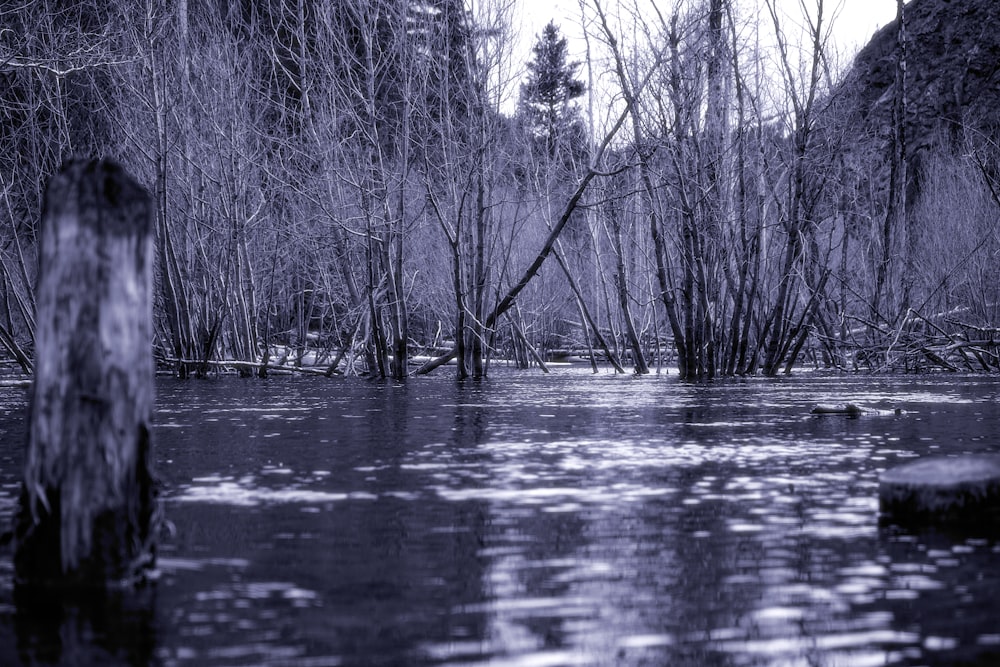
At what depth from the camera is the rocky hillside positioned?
48.3m

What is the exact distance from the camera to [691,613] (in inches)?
123

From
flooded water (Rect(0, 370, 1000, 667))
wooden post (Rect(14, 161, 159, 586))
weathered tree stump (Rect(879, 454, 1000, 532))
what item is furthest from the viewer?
weathered tree stump (Rect(879, 454, 1000, 532))

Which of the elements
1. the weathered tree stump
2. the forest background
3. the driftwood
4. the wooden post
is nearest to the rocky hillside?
the forest background

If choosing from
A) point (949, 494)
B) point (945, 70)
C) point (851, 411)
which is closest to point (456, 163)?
point (851, 411)

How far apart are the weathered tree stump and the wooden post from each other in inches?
106

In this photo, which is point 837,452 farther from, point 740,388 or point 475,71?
point 475,71

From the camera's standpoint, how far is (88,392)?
316 centimetres

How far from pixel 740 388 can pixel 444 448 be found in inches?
311

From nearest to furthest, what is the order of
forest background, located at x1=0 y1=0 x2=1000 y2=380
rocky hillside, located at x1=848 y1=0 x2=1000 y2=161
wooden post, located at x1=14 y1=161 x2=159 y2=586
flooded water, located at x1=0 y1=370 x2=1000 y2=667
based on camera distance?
flooded water, located at x1=0 y1=370 x2=1000 y2=667 → wooden post, located at x1=14 y1=161 x2=159 y2=586 → forest background, located at x1=0 y1=0 x2=1000 y2=380 → rocky hillside, located at x1=848 y1=0 x2=1000 y2=161

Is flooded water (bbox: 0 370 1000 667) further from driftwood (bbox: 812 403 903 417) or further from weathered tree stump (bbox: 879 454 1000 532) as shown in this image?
driftwood (bbox: 812 403 903 417)

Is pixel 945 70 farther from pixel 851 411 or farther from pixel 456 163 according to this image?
pixel 851 411

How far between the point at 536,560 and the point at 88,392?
1496 mm

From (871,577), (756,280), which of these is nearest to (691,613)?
(871,577)

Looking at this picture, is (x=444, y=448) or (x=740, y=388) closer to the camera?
(x=444, y=448)
